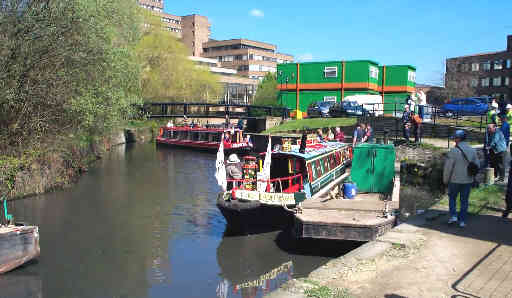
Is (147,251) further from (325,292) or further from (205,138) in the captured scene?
(205,138)

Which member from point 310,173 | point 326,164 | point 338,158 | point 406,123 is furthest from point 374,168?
point 406,123

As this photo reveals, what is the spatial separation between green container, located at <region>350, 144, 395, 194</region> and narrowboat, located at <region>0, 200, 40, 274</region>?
926 centimetres

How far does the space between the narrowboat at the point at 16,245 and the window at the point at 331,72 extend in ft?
130

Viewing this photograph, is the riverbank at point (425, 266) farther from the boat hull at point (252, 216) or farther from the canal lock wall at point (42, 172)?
the canal lock wall at point (42, 172)

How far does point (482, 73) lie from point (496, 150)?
213ft

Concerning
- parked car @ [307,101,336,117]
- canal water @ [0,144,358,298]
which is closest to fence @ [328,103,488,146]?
Result: parked car @ [307,101,336,117]

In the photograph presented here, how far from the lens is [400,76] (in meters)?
48.0

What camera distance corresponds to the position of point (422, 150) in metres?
21.5

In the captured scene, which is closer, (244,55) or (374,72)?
(374,72)

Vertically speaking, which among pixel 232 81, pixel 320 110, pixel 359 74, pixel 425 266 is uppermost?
pixel 232 81

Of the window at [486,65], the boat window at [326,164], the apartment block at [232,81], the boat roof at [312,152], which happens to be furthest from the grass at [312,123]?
the window at [486,65]

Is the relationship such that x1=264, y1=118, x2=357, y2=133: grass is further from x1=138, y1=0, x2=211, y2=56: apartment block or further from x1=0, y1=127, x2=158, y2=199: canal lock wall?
x1=138, y1=0, x2=211, y2=56: apartment block

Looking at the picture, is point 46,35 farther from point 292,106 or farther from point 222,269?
point 292,106

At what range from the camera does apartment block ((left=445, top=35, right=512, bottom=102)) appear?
67438 mm
